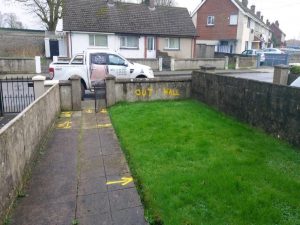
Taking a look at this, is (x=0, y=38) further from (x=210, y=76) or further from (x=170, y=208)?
(x=170, y=208)

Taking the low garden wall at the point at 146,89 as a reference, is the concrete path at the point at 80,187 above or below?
below

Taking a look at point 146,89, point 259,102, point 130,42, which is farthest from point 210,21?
point 259,102

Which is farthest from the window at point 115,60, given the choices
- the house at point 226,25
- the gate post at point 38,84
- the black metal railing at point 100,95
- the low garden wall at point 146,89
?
the house at point 226,25

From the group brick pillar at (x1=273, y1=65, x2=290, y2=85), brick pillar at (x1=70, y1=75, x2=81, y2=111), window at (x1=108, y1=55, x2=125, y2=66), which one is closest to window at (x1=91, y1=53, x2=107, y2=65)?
window at (x1=108, y1=55, x2=125, y2=66)

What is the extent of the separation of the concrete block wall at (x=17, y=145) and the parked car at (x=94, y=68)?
5179 mm

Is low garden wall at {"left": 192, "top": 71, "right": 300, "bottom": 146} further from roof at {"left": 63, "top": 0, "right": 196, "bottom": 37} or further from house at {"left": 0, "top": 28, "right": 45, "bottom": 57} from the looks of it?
house at {"left": 0, "top": 28, "right": 45, "bottom": 57}

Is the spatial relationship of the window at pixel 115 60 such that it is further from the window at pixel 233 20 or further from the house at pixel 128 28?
the window at pixel 233 20

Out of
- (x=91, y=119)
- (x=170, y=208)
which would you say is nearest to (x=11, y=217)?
(x=170, y=208)

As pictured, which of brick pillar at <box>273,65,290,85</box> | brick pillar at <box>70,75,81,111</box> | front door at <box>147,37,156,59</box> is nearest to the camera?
brick pillar at <box>70,75,81,111</box>

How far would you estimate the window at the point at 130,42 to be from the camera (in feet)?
92.6

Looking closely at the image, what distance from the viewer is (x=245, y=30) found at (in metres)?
38.8

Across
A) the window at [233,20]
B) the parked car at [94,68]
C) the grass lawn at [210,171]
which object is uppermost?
the window at [233,20]

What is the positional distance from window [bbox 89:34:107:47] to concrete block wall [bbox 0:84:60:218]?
2082 centimetres

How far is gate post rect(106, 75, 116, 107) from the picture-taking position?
35.4ft
